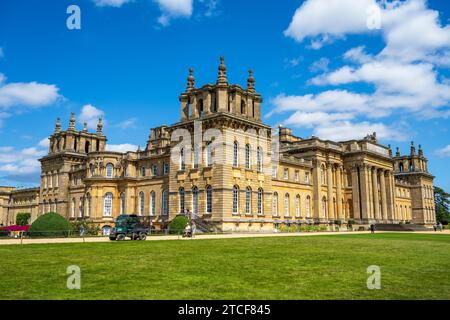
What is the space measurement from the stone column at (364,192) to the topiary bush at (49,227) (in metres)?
41.7

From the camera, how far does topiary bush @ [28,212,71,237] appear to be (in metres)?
34.2

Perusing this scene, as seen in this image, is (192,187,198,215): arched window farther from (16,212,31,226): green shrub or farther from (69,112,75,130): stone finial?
(16,212,31,226): green shrub

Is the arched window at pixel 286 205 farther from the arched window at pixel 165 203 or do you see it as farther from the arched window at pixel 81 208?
the arched window at pixel 81 208

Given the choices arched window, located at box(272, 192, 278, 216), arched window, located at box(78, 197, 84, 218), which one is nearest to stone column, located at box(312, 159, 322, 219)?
arched window, located at box(272, 192, 278, 216)

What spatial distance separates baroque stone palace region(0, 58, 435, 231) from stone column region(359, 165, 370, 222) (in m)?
0.15

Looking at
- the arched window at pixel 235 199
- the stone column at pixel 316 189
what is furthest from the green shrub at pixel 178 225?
the stone column at pixel 316 189

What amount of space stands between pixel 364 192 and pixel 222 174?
1160 inches

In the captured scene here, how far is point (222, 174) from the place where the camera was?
134 feet

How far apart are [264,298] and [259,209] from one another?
120ft

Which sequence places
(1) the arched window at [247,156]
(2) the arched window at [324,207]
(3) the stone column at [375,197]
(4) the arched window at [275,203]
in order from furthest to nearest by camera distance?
(3) the stone column at [375,197] < (2) the arched window at [324,207] < (4) the arched window at [275,203] < (1) the arched window at [247,156]

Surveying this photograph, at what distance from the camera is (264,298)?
858cm

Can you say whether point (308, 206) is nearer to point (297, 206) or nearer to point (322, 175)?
point (297, 206)

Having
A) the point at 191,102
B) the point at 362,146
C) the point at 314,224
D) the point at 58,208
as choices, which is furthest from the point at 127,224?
the point at 362,146

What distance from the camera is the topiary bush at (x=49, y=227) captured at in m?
34.2
